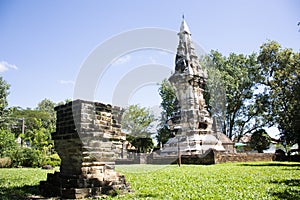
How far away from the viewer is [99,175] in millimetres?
6754

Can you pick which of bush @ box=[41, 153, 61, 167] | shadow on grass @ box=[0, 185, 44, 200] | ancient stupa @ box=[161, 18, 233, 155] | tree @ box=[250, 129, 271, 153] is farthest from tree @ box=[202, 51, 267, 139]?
shadow on grass @ box=[0, 185, 44, 200]

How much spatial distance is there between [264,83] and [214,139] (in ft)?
52.7

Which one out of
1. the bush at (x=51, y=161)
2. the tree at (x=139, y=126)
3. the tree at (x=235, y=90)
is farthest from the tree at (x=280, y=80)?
the bush at (x=51, y=161)

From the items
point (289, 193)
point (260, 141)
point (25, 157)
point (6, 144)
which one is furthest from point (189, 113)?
point (260, 141)

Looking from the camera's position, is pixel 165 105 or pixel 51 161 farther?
pixel 165 105

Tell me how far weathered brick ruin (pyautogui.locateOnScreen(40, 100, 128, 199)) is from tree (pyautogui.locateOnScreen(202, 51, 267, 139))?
996 inches

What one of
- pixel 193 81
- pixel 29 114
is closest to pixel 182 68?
pixel 193 81

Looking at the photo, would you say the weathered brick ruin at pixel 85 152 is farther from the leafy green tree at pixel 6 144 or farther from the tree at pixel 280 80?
the tree at pixel 280 80

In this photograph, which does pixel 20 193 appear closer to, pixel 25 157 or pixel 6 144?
pixel 25 157

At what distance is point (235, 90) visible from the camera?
32406mm

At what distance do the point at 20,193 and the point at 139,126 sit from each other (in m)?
34.7

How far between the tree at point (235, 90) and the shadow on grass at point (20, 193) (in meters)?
25.9

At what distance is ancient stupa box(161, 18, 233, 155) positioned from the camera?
20500 millimetres

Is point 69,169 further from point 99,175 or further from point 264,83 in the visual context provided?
point 264,83
